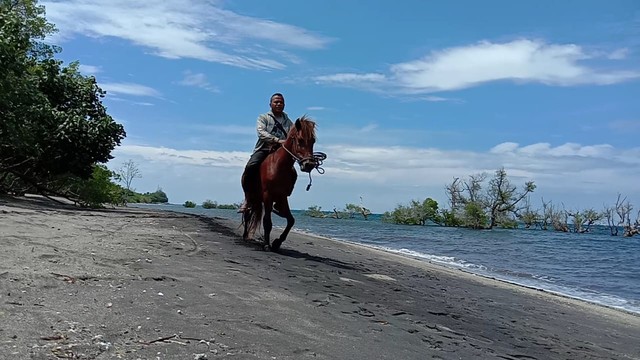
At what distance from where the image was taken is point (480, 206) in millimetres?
86250

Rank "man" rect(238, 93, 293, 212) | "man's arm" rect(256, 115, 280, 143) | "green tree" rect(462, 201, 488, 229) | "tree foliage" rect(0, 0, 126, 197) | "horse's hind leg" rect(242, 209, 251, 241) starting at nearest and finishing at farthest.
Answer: "man's arm" rect(256, 115, 280, 143) → "man" rect(238, 93, 293, 212) → "horse's hind leg" rect(242, 209, 251, 241) → "tree foliage" rect(0, 0, 126, 197) → "green tree" rect(462, 201, 488, 229)

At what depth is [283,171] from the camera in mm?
10305

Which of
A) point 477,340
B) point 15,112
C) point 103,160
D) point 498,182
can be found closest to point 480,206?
point 498,182

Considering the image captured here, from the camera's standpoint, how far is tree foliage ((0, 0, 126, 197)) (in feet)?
58.6

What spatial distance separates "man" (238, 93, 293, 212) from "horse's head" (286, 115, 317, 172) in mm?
905

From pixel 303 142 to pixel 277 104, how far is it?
5.26 feet

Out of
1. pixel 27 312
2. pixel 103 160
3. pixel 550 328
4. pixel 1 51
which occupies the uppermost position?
pixel 1 51

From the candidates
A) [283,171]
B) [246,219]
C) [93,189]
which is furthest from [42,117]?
[283,171]

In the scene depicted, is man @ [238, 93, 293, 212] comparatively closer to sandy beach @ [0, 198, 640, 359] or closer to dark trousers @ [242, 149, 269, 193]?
dark trousers @ [242, 149, 269, 193]

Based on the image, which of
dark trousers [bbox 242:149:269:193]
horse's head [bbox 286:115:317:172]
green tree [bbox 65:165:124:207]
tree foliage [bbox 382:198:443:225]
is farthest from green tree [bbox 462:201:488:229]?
horse's head [bbox 286:115:317:172]

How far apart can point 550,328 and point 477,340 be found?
2.97 metres

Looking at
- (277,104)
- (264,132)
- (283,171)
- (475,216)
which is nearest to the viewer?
(283,171)

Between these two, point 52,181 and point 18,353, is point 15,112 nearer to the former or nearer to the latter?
point 52,181

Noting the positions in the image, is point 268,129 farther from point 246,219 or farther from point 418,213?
point 418,213
